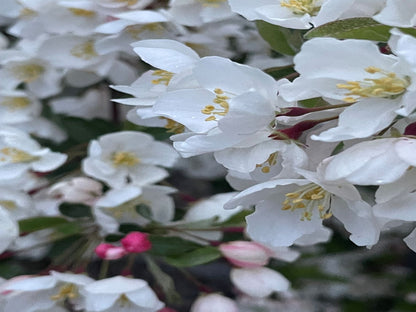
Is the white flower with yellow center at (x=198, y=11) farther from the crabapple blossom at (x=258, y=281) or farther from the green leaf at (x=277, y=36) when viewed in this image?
the crabapple blossom at (x=258, y=281)

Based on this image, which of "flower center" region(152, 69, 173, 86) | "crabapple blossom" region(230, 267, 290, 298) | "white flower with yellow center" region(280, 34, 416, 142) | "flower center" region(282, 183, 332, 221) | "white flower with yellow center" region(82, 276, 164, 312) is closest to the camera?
"white flower with yellow center" region(280, 34, 416, 142)

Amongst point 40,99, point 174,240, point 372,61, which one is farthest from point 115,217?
point 372,61

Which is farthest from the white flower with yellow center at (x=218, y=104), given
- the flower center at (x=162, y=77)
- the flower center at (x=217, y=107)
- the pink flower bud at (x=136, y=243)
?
the pink flower bud at (x=136, y=243)

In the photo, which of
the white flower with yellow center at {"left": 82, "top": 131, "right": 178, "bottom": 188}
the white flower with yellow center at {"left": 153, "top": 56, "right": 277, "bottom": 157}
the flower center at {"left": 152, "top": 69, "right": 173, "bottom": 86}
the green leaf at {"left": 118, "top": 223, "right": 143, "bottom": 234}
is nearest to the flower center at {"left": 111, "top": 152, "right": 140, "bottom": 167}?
the white flower with yellow center at {"left": 82, "top": 131, "right": 178, "bottom": 188}

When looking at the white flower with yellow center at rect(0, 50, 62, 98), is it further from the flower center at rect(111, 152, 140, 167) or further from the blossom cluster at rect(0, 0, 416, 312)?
the flower center at rect(111, 152, 140, 167)

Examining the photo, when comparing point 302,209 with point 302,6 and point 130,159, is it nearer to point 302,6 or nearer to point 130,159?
point 302,6

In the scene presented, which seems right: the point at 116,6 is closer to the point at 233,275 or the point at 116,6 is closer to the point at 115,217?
the point at 115,217

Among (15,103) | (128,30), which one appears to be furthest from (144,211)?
(15,103)
